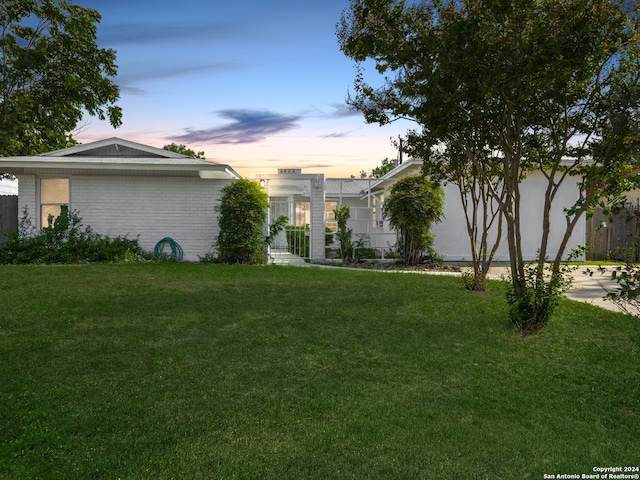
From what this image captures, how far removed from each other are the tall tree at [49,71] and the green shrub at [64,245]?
226 centimetres

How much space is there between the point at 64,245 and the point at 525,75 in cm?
1133

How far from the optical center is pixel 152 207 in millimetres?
13469

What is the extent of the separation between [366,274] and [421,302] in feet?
10.4

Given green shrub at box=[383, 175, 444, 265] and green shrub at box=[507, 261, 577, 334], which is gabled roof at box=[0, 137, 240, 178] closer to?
green shrub at box=[383, 175, 444, 265]

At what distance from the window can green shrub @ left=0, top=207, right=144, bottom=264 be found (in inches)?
17.2

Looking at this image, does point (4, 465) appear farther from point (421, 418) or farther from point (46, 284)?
point (46, 284)

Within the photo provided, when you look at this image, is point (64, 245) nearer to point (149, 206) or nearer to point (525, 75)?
point (149, 206)

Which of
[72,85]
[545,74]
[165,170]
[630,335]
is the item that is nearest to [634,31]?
[545,74]

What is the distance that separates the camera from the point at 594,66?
5855mm

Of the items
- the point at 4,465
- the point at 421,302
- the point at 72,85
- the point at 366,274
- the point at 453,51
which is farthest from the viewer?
the point at 72,85

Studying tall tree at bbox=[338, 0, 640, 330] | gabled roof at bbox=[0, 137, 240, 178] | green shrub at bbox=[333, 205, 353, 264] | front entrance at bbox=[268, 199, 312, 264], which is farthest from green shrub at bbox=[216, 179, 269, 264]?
tall tree at bbox=[338, 0, 640, 330]

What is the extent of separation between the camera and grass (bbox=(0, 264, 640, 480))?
316 centimetres

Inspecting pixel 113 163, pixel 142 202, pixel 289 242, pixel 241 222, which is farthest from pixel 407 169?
pixel 113 163

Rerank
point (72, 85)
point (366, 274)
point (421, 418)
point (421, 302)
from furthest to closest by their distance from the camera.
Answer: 1. point (72, 85)
2. point (366, 274)
3. point (421, 302)
4. point (421, 418)
